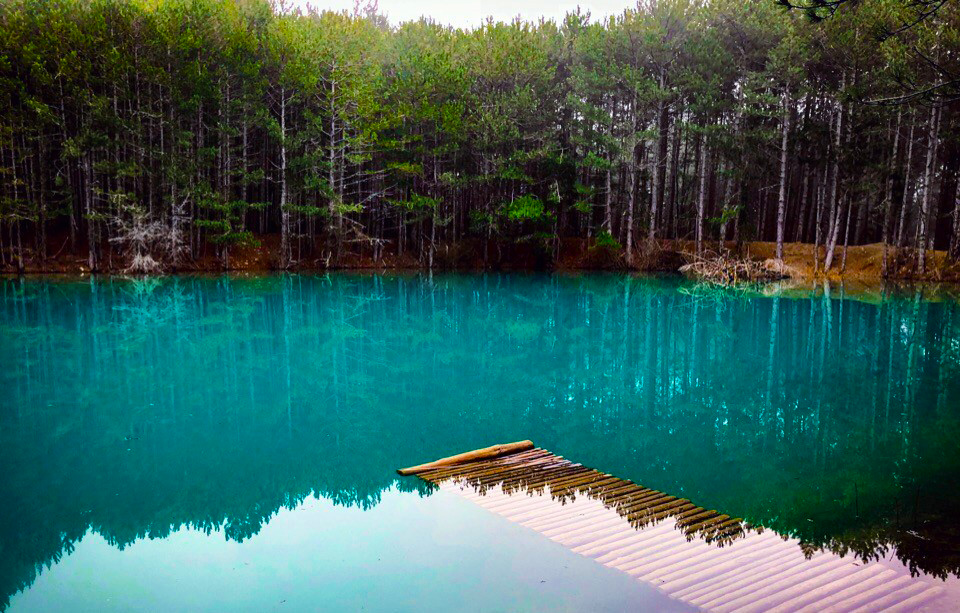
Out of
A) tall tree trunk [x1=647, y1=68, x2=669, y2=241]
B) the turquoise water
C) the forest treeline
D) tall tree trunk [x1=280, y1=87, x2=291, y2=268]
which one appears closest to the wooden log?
the turquoise water

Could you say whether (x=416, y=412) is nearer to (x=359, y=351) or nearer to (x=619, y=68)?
(x=359, y=351)

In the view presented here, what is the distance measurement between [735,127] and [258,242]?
23.4m

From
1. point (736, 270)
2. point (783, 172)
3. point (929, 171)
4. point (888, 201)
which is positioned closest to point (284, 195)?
point (736, 270)

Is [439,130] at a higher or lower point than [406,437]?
higher

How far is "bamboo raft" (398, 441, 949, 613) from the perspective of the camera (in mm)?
5297

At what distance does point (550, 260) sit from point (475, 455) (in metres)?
29.2

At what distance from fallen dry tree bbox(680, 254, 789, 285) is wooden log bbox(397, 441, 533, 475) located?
2339 cm

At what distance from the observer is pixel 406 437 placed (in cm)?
990

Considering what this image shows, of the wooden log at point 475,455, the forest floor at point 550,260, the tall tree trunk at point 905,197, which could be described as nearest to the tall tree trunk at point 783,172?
the forest floor at point 550,260

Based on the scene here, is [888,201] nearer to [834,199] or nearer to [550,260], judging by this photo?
[834,199]

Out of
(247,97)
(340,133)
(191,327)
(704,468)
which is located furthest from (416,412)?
(340,133)

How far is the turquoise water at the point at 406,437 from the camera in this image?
5969 mm

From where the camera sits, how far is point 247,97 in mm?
31891

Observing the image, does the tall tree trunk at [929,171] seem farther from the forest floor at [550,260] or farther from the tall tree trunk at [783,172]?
the tall tree trunk at [783,172]
